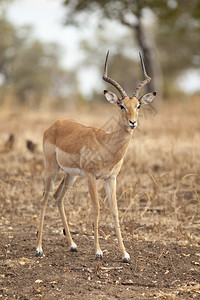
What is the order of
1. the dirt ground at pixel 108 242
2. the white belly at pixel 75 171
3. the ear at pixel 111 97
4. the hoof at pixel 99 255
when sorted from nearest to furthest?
the dirt ground at pixel 108 242 < the hoof at pixel 99 255 < the ear at pixel 111 97 < the white belly at pixel 75 171

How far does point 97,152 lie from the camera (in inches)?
194

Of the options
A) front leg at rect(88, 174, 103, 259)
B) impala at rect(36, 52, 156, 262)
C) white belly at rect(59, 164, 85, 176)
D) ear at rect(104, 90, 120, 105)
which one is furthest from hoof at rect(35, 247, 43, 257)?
ear at rect(104, 90, 120, 105)

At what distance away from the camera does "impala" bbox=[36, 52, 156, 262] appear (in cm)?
480

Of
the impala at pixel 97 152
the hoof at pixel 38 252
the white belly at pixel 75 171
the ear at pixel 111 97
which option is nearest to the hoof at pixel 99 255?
the impala at pixel 97 152

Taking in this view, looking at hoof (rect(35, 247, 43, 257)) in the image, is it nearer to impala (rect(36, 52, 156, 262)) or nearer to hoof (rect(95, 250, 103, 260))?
impala (rect(36, 52, 156, 262))

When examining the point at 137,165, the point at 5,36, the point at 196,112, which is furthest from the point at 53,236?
the point at 5,36

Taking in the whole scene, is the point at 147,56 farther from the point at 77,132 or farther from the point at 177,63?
the point at 177,63

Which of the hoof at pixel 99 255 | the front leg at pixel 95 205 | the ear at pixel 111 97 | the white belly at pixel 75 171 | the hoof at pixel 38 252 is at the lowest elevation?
the hoof at pixel 38 252

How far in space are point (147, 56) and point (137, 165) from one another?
1154 centimetres

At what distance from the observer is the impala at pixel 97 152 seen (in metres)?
4.80

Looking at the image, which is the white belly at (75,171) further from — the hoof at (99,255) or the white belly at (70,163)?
the hoof at (99,255)

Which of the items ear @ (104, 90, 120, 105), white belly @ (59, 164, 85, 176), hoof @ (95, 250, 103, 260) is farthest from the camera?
white belly @ (59, 164, 85, 176)

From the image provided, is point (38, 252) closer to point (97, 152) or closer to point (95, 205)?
point (95, 205)

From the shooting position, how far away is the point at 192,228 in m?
6.09
